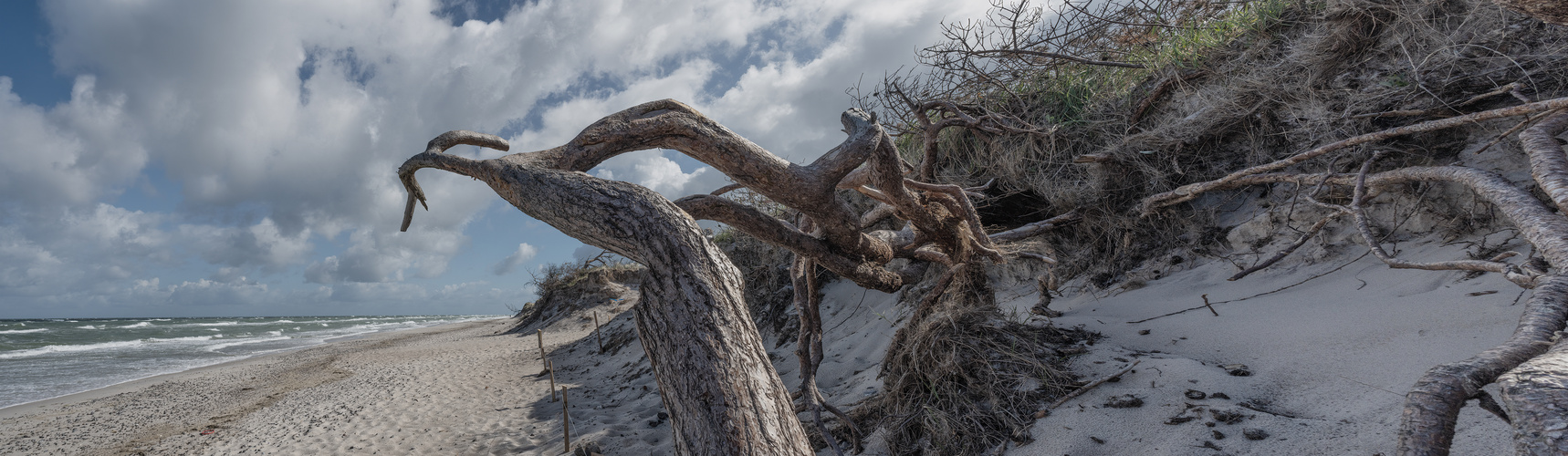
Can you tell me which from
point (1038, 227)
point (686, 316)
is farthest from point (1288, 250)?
point (686, 316)

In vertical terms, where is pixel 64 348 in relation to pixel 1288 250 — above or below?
below

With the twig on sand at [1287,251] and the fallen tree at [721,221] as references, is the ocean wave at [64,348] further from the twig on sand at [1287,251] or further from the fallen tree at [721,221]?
the twig on sand at [1287,251]

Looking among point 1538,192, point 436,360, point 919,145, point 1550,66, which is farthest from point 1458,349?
point 436,360

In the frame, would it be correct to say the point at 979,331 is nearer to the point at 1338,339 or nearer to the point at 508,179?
the point at 1338,339

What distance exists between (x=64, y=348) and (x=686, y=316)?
1282 inches

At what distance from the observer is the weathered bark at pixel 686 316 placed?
1.62 m

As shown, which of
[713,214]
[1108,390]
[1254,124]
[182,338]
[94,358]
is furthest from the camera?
[182,338]

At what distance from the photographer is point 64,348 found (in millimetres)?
21016

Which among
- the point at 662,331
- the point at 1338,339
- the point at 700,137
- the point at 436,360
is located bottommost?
the point at 436,360

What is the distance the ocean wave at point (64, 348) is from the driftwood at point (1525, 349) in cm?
3023

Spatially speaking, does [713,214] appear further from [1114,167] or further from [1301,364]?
[1114,167]

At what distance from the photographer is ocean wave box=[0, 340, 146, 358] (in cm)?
1853

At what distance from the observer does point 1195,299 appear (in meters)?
3.76

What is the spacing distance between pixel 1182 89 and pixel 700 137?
4554mm
